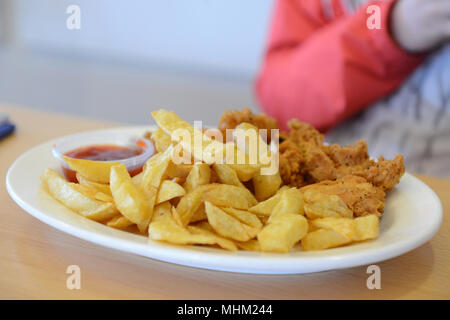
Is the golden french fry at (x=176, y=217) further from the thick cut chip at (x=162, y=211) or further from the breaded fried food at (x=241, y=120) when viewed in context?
the breaded fried food at (x=241, y=120)

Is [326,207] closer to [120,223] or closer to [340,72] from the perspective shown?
[120,223]

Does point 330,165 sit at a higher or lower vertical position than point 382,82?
lower

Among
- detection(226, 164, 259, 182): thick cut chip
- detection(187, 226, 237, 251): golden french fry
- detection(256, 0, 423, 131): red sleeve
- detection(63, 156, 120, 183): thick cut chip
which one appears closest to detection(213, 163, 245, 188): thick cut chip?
detection(226, 164, 259, 182): thick cut chip

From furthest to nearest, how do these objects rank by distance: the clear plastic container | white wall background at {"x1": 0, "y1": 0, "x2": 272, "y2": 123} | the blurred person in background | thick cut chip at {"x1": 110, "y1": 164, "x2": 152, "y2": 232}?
white wall background at {"x1": 0, "y1": 0, "x2": 272, "y2": 123}, the blurred person in background, the clear plastic container, thick cut chip at {"x1": 110, "y1": 164, "x2": 152, "y2": 232}

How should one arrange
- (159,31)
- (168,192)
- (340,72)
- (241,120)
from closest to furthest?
(168,192) < (241,120) < (340,72) < (159,31)

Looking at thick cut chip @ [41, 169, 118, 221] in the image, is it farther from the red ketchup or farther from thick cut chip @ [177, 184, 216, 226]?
the red ketchup

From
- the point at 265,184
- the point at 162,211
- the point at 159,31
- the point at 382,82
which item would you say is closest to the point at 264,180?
the point at 265,184

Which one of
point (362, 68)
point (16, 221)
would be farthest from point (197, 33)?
point (16, 221)
